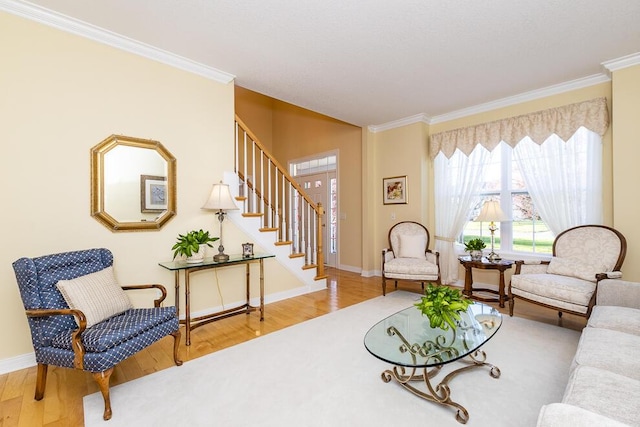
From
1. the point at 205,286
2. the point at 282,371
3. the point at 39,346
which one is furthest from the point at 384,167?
the point at 39,346

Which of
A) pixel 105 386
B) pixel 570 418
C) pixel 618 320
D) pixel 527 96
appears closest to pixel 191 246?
pixel 105 386

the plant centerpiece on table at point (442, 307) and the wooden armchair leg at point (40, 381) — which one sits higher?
the plant centerpiece on table at point (442, 307)

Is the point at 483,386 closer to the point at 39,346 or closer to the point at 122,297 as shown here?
the point at 122,297

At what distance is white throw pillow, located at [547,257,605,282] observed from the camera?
9.76 ft

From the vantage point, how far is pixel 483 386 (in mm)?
2039

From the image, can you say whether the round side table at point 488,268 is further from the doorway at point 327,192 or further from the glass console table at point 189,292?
the doorway at point 327,192

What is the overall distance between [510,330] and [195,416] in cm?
296

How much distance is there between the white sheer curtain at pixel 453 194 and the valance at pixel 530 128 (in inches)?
5.4

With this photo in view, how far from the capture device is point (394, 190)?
5.30m

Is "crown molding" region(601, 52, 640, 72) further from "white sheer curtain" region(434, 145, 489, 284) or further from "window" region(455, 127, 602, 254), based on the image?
"white sheer curtain" region(434, 145, 489, 284)

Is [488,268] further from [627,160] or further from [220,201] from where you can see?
[220,201]

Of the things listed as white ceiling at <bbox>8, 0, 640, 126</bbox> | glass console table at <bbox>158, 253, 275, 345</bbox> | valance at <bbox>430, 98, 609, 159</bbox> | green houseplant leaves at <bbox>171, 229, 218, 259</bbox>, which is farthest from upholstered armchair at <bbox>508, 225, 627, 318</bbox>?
green houseplant leaves at <bbox>171, 229, 218, 259</bbox>

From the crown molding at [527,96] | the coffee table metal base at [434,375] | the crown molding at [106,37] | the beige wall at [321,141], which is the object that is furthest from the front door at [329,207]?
the coffee table metal base at [434,375]

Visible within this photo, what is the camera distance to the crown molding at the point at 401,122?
492 centimetres
